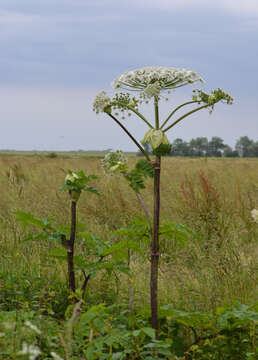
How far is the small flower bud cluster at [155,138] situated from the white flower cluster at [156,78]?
0.19m

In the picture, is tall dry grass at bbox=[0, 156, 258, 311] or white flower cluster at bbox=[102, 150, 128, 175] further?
tall dry grass at bbox=[0, 156, 258, 311]

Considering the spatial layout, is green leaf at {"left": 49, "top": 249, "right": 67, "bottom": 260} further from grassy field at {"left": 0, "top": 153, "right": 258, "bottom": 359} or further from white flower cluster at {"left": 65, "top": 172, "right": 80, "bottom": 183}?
white flower cluster at {"left": 65, "top": 172, "right": 80, "bottom": 183}

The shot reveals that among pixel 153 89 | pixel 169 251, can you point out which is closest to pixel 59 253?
pixel 153 89

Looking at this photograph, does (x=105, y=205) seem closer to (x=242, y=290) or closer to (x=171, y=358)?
(x=242, y=290)

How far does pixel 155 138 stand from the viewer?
7.09 feet

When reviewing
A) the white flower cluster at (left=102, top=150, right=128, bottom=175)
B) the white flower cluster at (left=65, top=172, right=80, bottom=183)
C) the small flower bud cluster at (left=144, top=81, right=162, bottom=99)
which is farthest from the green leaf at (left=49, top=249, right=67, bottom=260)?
the small flower bud cluster at (left=144, top=81, right=162, bottom=99)

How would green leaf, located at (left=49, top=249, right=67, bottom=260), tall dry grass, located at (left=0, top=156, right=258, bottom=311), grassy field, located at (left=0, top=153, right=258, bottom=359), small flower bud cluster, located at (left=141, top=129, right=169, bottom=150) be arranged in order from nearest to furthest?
small flower bud cluster, located at (left=141, top=129, right=169, bottom=150)
green leaf, located at (left=49, top=249, right=67, bottom=260)
grassy field, located at (left=0, top=153, right=258, bottom=359)
tall dry grass, located at (left=0, top=156, right=258, bottom=311)

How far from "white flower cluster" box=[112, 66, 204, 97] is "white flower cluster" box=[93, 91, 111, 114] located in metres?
0.13

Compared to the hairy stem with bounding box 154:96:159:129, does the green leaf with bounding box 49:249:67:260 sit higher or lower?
lower

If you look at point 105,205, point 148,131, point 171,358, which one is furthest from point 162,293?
point 105,205

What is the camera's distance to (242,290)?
10.9 feet

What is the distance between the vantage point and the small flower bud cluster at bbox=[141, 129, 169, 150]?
7.06 feet

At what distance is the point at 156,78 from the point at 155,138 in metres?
0.32

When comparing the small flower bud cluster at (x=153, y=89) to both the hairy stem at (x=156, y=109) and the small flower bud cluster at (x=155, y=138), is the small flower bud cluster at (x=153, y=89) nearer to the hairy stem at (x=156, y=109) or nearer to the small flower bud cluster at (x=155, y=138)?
the hairy stem at (x=156, y=109)
